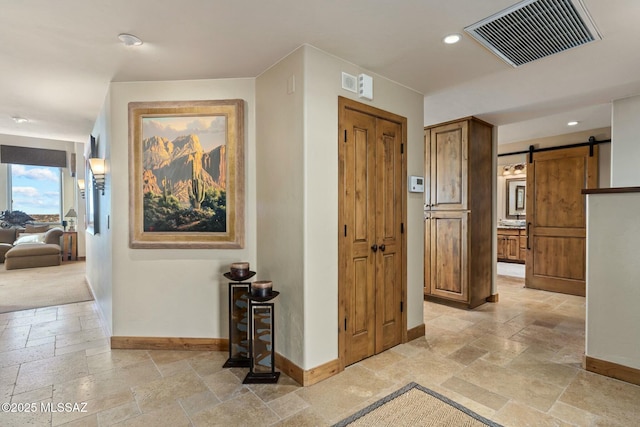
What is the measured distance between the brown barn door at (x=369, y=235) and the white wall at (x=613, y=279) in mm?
1512

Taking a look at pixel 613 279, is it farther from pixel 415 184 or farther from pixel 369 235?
pixel 369 235

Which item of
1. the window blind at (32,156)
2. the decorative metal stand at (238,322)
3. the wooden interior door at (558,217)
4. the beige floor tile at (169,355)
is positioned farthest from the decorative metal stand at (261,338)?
the window blind at (32,156)

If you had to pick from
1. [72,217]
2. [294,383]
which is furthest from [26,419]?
[72,217]

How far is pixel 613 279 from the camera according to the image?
8.47 feet

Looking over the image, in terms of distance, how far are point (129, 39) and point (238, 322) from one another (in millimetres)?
2314

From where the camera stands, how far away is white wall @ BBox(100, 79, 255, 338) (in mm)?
3121

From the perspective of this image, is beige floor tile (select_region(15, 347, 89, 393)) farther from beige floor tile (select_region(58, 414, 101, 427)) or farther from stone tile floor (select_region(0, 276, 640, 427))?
beige floor tile (select_region(58, 414, 101, 427))

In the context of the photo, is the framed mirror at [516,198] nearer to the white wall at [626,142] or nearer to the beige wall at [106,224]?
the white wall at [626,142]

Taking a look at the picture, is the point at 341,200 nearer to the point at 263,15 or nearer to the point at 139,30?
the point at 263,15

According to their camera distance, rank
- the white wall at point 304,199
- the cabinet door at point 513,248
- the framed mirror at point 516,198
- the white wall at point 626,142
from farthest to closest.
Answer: the framed mirror at point 516,198
the cabinet door at point 513,248
the white wall at point 626,142
the white wall at point 304,199

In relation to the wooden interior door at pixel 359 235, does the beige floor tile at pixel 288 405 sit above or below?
below

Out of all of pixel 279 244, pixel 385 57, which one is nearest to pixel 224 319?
pixel 279 244

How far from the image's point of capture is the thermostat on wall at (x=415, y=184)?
3.27 metres

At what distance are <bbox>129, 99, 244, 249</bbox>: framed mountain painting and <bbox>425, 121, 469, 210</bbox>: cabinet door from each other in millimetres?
2842
